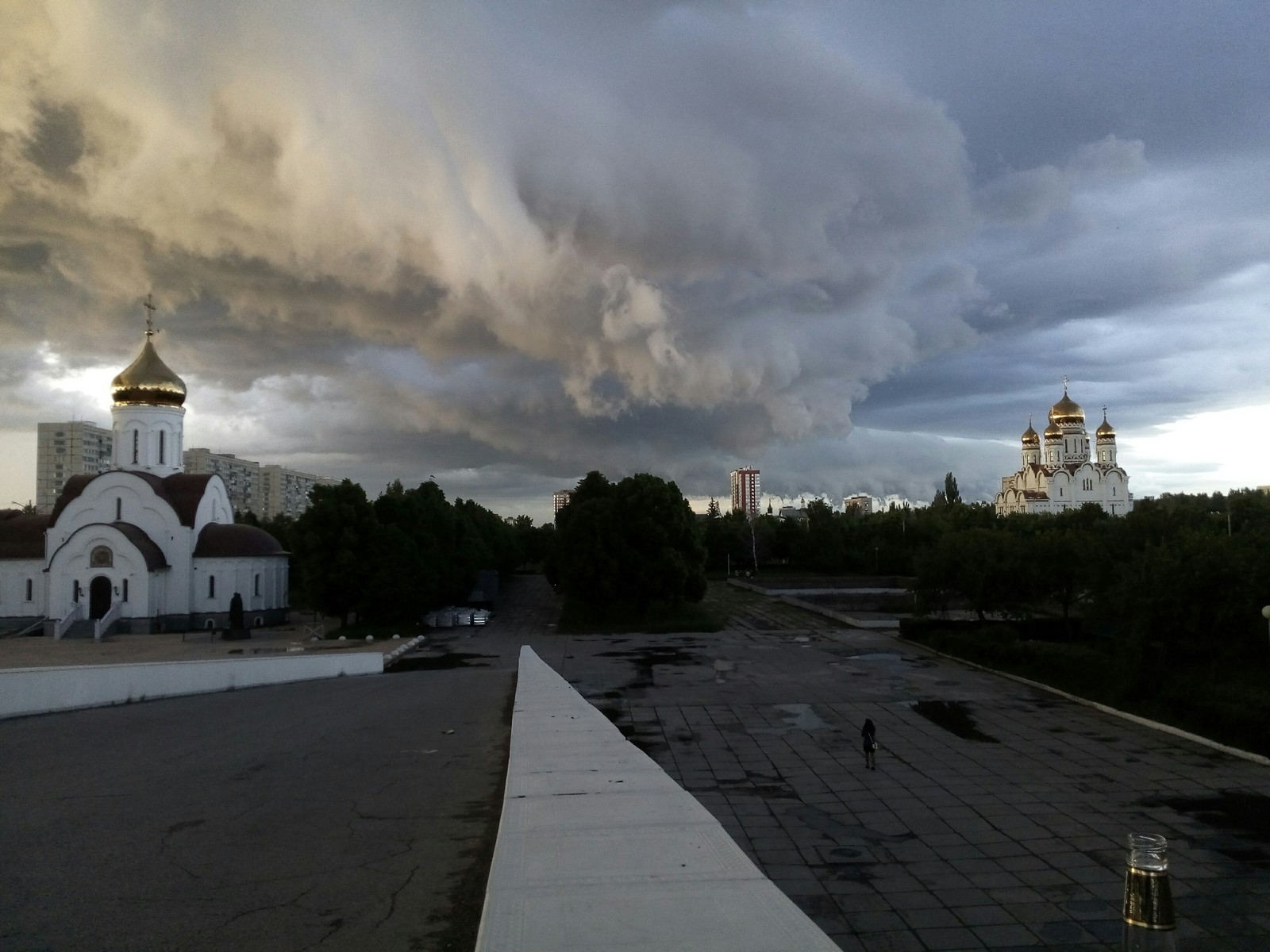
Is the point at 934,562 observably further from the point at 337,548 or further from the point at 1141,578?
the point at 337,548

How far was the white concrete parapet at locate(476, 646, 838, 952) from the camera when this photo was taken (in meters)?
3.97

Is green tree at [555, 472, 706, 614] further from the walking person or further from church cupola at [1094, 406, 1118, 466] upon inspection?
church cupola at [1094, 406, 1118, 466]

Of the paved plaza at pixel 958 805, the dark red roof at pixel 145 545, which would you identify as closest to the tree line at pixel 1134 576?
the paved plaza at pixel 958 805

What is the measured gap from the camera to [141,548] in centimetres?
3881

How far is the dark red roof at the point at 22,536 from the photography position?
40.8m

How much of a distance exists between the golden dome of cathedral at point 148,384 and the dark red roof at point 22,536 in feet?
24.6

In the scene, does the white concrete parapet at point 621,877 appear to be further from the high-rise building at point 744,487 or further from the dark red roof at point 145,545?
the high-rise building at point 744,487

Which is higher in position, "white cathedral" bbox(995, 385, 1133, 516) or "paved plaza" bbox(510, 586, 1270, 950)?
"white cathedral" bbox(995, 385, 1133, 516)

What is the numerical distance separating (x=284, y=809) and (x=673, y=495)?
31.6 m

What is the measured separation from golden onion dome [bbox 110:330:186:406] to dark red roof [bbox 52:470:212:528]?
389 centimetres

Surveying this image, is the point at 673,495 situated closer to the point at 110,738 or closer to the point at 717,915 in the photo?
the point at 110,738

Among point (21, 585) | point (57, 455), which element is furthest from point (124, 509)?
point (57, 455)

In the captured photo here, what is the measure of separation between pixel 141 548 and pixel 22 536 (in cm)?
836

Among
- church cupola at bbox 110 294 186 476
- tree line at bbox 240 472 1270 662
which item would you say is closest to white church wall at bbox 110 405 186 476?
church cupola at bbox 110 294 186 476
